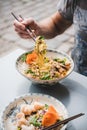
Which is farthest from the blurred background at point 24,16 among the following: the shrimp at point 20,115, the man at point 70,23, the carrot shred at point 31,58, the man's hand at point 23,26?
the shrimp at point 20,115

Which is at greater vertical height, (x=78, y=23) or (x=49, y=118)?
(x=78, y=23)

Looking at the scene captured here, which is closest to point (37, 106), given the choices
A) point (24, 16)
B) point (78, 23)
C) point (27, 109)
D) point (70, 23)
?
A: point (27, 109)

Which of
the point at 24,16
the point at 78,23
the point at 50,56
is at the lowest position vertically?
the point at 50,56

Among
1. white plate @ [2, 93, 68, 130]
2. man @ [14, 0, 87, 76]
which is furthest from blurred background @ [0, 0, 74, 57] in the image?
white plate @ [2, 93, 68, 130]

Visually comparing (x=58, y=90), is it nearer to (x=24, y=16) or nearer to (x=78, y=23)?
(x=78, y=23)

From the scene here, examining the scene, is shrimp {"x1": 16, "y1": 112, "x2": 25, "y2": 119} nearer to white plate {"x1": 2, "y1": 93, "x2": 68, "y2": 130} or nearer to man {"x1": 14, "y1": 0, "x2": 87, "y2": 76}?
white plate {"x1": 2, "y1": 93, "x2": 68, "y2": 130}

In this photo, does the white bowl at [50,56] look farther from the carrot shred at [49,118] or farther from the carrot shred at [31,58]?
the carrot shred at [49,118]
